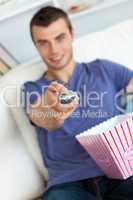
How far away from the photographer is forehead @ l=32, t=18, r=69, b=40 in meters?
1.44

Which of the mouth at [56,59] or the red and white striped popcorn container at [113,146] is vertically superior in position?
the mouth at [56,59]

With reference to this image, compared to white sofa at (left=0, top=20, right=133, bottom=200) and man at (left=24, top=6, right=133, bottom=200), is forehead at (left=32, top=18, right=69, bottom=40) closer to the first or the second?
man at (left=24, top=6, right=133, bottom=200)

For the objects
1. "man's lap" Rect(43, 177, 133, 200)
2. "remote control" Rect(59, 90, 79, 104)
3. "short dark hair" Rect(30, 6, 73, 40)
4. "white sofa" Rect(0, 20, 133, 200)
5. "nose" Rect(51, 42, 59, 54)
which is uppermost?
"short dark hair" Rect(30, 6, 73, 40)

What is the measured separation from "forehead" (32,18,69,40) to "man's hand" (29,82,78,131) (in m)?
0.24

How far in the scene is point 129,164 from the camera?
126cm

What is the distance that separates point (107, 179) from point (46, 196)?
22 centimetres

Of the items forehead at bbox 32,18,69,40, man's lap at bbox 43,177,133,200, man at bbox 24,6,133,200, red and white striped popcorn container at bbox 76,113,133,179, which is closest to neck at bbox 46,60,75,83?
man at bbox 24,6,133,200

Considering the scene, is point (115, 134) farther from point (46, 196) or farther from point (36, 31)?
point (36, 31)

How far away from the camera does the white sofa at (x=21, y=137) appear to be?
1.50 metres

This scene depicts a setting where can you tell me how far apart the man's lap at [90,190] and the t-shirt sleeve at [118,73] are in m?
0.35

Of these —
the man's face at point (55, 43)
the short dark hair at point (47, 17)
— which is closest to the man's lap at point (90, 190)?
the man's face at point (55, 43)

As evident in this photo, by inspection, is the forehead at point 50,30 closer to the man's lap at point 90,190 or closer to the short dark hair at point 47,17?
the short dark hair at point 47,17

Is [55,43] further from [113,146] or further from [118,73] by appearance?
[113,146]

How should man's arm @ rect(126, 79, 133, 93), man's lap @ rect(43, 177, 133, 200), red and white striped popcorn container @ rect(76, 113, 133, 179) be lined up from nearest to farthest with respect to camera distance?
red and white striped popcorn container @ rect(76, 113, 133, 179), man's lap @ rect(43, 177, 133, 200), man's arm @ rect(126, 79, 133, 93)
